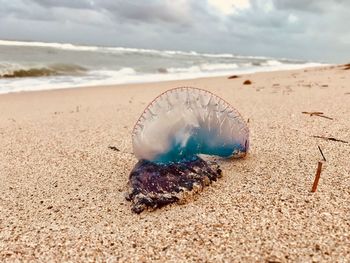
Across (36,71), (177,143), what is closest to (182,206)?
(177,143)

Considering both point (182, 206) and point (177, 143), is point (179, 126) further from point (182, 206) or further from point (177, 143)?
point (182, 206)

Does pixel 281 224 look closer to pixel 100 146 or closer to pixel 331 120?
pixel 100 146

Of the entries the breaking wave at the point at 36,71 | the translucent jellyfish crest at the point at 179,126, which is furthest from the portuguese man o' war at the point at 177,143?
the breaking wave at the point at 36,71

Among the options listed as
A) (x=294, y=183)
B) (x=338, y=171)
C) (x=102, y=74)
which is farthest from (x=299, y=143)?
(x=102, y=74)

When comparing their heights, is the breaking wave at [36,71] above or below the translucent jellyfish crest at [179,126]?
below

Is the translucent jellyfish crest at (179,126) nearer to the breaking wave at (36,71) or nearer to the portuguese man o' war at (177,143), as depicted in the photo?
the portuguese man o' war at (177,143)

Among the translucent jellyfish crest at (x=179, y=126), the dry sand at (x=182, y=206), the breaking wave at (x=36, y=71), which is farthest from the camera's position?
the breaking wave at (x=36, y=71)
